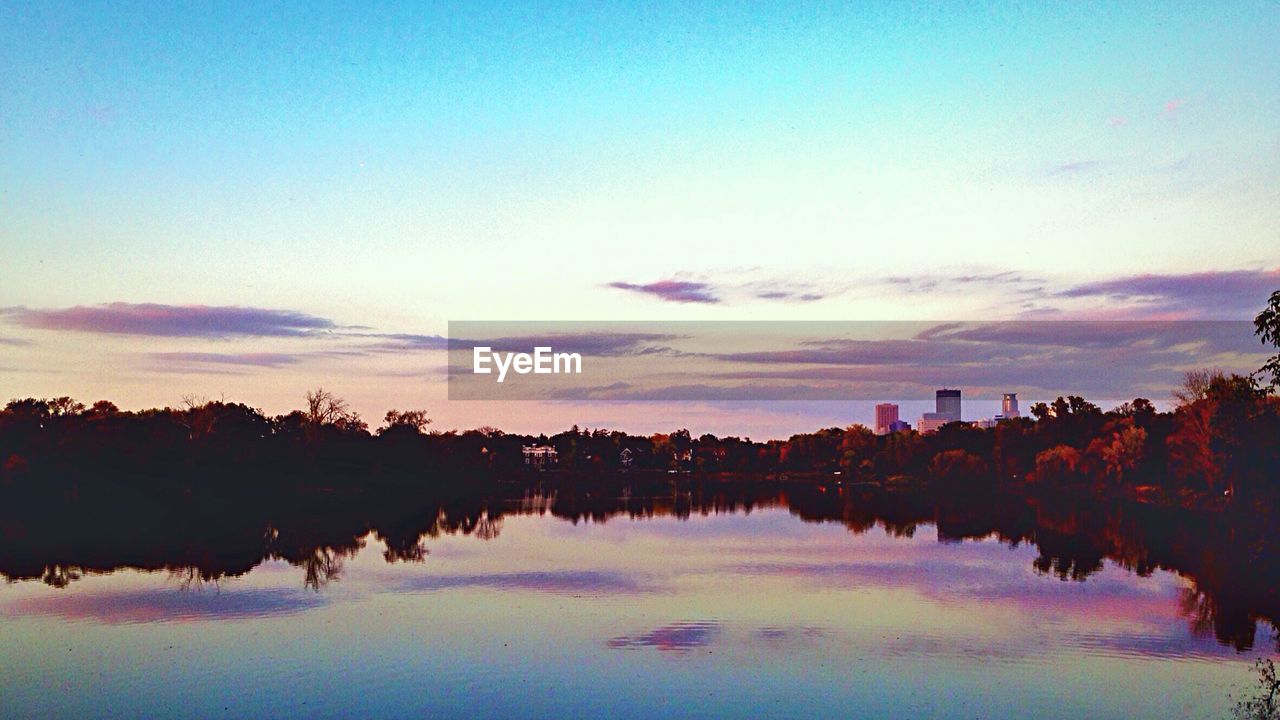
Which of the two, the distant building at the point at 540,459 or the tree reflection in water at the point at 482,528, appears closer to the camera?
the tree reflection in water at the point at 482,528

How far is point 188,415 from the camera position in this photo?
9694cm

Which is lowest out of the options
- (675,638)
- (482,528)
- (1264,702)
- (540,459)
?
(540,459)

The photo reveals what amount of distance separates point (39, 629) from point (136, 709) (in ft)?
34.1

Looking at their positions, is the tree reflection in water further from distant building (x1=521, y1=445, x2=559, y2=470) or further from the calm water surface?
distant building (x1=521, y1=445, x2=559, y2=470)

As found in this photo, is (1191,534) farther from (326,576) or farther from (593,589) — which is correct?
(326,576)

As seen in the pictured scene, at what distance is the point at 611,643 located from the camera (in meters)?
26.9

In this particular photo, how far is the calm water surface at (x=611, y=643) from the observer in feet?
69.6

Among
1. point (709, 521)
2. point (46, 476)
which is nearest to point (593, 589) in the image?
point (709, 521)

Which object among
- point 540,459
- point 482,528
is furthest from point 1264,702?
point 540,459

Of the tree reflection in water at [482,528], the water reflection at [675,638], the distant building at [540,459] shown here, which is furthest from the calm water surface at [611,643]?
the distant building at [540,459]

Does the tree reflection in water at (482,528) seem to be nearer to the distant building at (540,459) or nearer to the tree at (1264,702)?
the tree at (1264,702)

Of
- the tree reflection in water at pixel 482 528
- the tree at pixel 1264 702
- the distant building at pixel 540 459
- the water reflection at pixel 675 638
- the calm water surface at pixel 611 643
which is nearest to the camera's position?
the tree at pixel 1264 702

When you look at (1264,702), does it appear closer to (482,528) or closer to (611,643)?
(611,643)

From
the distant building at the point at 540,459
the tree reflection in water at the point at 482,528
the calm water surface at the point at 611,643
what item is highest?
the calm water surface at the point at 611,643
